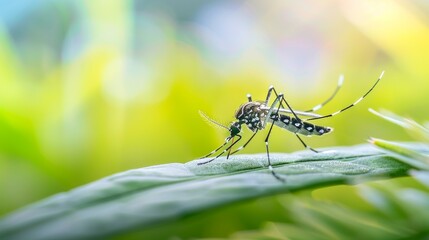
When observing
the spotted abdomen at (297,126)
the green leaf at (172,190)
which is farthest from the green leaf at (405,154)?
the spotted abdomen at (297,126)

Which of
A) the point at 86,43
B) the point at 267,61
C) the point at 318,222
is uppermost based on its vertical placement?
the point at 86,43

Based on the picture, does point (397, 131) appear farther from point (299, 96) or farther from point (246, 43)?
point (246, 43)

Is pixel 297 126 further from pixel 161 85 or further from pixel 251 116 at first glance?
pixel 161 85

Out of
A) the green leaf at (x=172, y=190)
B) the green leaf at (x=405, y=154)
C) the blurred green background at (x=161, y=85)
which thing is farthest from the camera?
the blurred green background at (x=161, y=85)

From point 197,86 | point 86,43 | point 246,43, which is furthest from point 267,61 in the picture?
point 86,43

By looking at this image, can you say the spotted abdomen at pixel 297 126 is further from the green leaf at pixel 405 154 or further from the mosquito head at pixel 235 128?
the green leaf at pixel 405 154

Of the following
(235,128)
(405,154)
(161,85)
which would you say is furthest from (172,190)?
(161,85)
